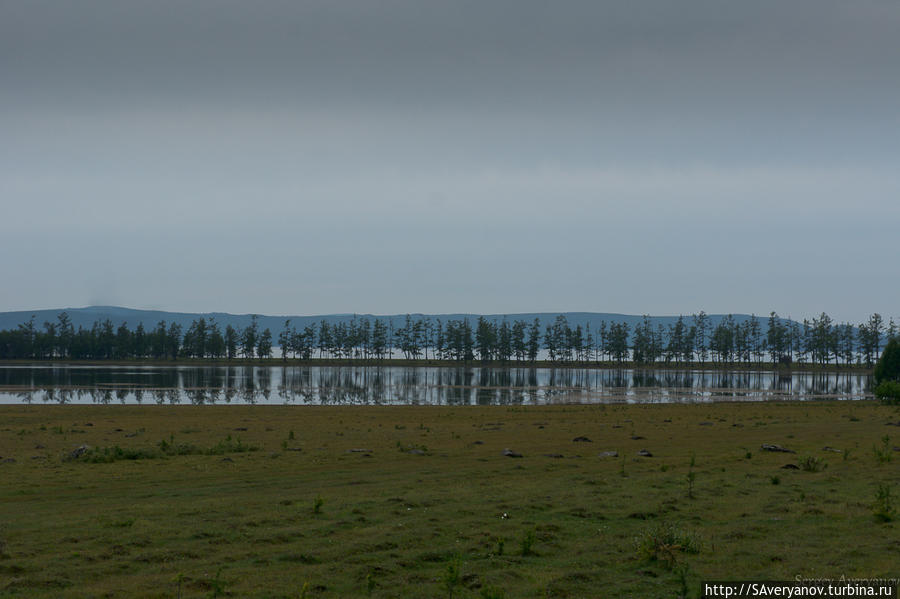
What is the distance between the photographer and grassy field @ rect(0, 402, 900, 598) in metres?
10.2

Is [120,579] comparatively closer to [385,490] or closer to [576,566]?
[576,566]

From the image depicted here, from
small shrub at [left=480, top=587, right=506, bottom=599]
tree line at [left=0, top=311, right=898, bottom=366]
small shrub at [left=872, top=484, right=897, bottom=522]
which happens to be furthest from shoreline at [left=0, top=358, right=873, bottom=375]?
small shrub at [left=480, top=587, right=506, bottom=599]

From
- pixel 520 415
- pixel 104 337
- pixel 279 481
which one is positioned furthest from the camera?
pixel 104 337

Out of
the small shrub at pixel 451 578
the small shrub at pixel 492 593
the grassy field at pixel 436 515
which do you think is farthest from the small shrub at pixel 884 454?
the small shrub at pixel 451 578

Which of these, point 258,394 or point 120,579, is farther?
point 258,394

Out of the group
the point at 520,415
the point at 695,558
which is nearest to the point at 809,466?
the point at 695,558

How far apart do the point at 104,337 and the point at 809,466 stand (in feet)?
577

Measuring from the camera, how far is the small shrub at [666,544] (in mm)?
11016

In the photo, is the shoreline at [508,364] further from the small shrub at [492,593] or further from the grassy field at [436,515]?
the small shrub at [492,593]

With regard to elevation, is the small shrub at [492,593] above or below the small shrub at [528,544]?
above

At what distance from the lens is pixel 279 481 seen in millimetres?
18969

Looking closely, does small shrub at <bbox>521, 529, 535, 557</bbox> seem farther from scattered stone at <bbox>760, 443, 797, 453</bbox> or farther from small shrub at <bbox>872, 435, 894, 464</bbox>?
scattered stone at <bbox>760, 443, 797, 453</bbox>

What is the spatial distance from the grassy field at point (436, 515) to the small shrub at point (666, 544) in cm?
4

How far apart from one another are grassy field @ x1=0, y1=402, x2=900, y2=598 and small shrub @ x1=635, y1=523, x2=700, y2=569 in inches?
1.8
